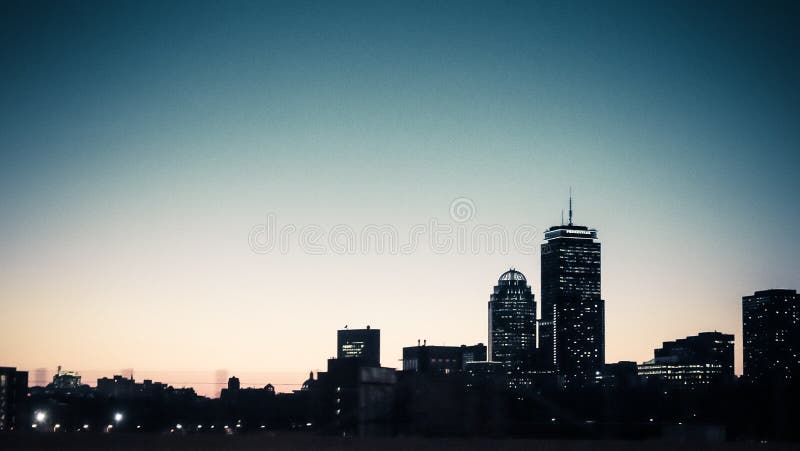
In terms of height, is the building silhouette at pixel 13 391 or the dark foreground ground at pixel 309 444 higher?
the dark foreground ground at pixel 309 444

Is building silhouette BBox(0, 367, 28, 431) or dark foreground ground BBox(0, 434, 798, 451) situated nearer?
dark foreground ground BBox(0, 434, 798, 451)

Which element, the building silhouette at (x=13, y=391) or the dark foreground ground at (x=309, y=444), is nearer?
the dark foreground ground at (x=309, y=444)

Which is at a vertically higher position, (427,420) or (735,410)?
(427,420)

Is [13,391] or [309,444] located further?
[13,391]

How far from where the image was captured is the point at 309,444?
55.1 feet

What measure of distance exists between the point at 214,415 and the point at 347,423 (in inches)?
821

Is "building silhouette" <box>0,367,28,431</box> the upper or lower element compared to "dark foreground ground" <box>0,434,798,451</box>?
lower

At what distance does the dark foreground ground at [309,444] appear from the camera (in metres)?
16.3

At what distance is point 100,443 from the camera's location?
55.6ft

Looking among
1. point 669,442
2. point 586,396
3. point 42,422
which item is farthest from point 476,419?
point 586,396

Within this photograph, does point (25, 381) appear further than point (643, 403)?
No

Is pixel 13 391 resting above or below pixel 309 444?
below

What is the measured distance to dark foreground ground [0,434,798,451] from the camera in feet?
53.6

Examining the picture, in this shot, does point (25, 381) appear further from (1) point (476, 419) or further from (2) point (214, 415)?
(1) point (476, 419)
